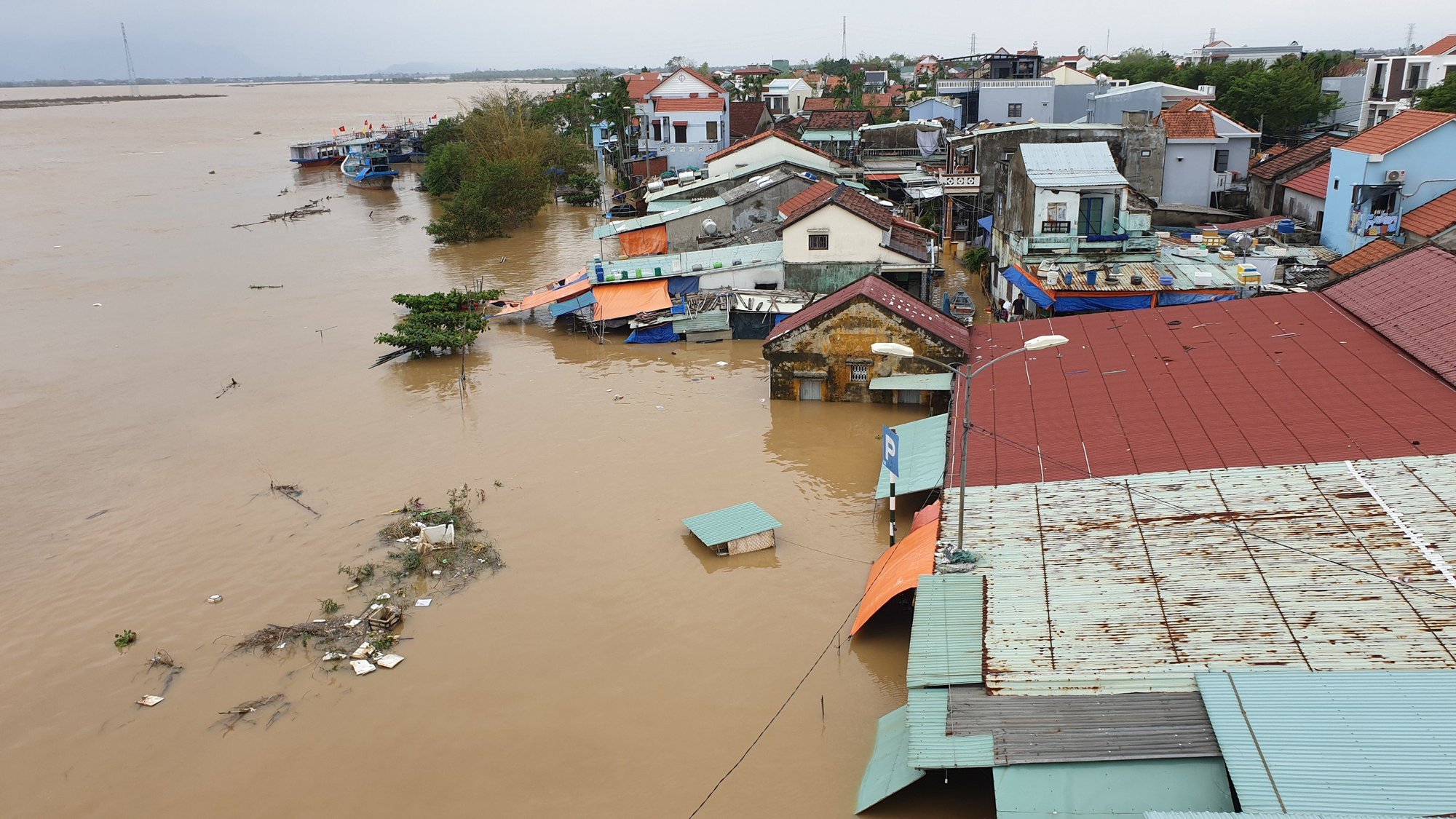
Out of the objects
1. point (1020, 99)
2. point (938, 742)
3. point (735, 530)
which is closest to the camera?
point (938, 742)

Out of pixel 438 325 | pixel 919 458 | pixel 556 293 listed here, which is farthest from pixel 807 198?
pixel 919 458

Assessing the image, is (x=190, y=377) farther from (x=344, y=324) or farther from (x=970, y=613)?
(x=970, y=613)

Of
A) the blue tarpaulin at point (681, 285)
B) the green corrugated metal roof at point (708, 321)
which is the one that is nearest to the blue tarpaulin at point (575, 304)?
the blue tarpaulin at point (681, 285)

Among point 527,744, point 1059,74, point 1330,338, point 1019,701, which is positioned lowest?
point 527,744

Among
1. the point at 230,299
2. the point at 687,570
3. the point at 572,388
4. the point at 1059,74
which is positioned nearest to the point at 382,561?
the point at 687,570

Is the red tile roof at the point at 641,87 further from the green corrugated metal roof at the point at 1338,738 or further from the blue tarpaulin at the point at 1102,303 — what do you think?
the green corrugated metal roof at the point at 1338,738

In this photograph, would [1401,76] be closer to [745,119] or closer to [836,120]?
[836,120]

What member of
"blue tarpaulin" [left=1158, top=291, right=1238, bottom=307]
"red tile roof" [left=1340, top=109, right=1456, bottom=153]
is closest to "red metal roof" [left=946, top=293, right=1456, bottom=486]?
"blue tarpaulin" [left=1158, top=291, right=1238, bottom=307]
